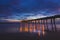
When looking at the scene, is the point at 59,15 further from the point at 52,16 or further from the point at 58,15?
the point at 52,16

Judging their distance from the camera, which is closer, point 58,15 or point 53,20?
point 58,15

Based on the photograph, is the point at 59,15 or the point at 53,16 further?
the point at 53,16

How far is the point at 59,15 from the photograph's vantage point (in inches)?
1385

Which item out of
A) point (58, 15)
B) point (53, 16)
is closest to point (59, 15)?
Result: point (58, 15)

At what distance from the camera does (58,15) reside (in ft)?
116

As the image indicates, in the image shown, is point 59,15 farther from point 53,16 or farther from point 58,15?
point 53,16

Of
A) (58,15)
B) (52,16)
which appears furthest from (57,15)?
(52,16)

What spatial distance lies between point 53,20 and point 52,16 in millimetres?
1254

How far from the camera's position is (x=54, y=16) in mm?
37219

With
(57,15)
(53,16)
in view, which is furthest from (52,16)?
(57,15)

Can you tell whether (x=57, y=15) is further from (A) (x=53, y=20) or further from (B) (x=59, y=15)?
(A) (x=53, y=20)

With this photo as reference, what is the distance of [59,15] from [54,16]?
7.47 ft

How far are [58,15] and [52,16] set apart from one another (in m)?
3.22

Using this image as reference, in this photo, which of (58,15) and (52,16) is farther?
(52,16)
